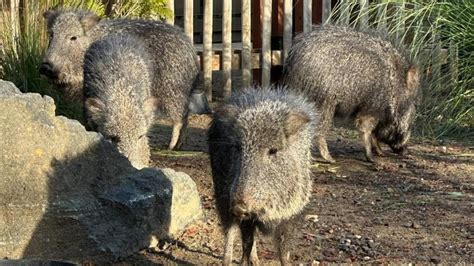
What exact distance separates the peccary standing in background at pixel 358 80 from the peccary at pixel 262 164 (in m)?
2.34

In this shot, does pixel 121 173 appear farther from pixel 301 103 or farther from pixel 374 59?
pixel 374 59

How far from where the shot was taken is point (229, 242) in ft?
14.0

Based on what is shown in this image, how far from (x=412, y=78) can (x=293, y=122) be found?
3.30 metres

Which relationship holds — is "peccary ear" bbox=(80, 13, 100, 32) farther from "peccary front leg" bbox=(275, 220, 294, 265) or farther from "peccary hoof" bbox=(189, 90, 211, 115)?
"peccary front leg" bbox=(275, 220, 294, 265)

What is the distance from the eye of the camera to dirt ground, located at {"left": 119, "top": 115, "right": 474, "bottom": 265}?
185 inches

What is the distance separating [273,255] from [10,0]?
158 inches

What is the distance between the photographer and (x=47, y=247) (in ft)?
14.4

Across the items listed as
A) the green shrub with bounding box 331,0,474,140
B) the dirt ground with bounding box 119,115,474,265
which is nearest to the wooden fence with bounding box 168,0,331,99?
the green shrub with bounding box 331,0,474,140

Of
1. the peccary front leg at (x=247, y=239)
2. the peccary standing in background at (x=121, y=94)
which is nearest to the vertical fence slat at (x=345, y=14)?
the peccary standing in background at (x=121, y=94)

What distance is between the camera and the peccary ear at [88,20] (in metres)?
6.87

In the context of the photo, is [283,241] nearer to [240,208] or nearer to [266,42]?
[240,208]

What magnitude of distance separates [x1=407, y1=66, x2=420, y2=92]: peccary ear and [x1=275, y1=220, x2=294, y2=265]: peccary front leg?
10.5 feet

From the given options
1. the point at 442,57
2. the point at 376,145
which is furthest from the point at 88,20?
the point at 442,57

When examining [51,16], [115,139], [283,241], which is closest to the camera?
[283,241]
